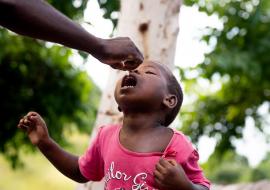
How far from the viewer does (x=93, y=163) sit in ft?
8.82

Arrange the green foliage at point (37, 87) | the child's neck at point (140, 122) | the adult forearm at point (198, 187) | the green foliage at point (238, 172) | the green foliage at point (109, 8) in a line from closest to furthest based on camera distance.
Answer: the adult forearm at point (198, 187), the child's neck at point (140, 122), the green foliage at point (109, 8), the green foliage at point (37, 87), the green foliage at point (238, 172)

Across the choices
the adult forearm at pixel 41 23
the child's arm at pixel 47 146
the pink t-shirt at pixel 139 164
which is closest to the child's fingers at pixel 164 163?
the pink t-shirt at pixel 139 164

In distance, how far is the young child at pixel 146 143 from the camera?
235cm

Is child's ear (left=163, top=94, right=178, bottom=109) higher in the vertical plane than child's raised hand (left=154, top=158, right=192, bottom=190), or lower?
higher

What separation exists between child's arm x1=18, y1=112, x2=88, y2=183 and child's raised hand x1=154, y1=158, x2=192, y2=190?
595 millimetres

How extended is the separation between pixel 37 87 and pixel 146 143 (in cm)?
662

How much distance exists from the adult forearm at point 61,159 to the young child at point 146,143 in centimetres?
7

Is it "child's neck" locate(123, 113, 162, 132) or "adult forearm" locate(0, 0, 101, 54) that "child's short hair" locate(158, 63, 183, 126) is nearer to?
"child's neck" locate(123, 113, 162, 132)

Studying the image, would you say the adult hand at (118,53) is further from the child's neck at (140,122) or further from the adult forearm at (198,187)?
the adult forearm at (198,187)

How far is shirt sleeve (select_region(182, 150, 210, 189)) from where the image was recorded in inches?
94.4

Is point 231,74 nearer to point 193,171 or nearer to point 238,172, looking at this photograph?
point 193,171

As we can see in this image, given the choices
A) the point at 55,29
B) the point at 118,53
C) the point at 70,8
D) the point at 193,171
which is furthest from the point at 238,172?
the point at 55,29

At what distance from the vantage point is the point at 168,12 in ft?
14.1

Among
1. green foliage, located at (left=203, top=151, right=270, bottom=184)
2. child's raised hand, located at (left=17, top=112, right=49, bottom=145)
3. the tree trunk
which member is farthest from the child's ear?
green foliage, located at (left=203, top=151, right=270, bottom=184)
